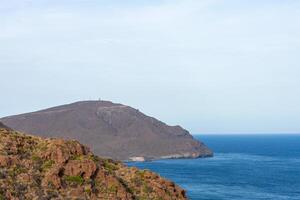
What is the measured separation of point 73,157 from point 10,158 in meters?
4.42

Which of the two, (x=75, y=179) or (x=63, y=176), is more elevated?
(x=63, y=176)

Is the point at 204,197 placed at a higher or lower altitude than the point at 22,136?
lower

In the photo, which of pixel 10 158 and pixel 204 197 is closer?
pixel 10 158

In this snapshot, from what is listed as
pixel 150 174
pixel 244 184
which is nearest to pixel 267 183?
pixel 244 184

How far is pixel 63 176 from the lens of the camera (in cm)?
3325

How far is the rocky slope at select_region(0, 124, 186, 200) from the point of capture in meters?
31.4

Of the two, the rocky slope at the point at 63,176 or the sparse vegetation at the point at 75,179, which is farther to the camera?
the sparse vegetation at the point at 75,179

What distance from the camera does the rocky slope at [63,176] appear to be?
3139 centimetres

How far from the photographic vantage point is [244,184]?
420ft

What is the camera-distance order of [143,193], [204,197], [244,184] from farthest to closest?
1. [244,184]
2. [204,197]
3. [143,193]

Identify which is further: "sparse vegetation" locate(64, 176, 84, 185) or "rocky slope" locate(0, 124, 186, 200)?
"sparse vegetation" locate(64, 176, 84, 185)

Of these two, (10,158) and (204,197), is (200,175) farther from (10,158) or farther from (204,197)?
(10,158)

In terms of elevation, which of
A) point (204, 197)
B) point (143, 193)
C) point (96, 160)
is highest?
point (96, 160)

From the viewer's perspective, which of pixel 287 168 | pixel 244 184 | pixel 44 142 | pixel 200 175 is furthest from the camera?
pixel 287 168
